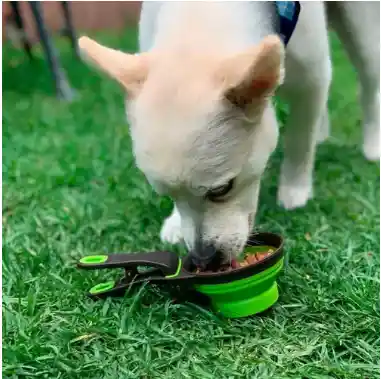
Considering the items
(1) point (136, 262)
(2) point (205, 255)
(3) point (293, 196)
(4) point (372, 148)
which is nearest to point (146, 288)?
(1) point (136, 262)

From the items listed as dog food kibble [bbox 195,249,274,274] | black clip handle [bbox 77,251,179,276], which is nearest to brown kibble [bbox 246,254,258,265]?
dog food kibble [bbox 195,249,274,274]

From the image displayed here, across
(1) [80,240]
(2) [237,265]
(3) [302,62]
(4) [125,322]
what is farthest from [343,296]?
(1) [80,240]

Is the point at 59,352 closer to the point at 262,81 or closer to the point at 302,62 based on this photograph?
the point at 262,81

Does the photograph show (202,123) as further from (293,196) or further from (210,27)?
(293,196)

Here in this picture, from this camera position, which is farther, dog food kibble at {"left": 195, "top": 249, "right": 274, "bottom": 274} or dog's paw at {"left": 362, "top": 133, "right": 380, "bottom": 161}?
dog's paw at {"left": 362, "top": 133, "right": 380, "bottom": 161}

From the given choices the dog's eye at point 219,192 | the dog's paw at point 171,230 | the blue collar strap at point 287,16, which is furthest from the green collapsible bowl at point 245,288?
the blue collar strap at point 287,16

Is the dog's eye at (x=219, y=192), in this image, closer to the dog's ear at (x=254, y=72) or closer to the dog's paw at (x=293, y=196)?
the dog's ear at (x=254, y=72)

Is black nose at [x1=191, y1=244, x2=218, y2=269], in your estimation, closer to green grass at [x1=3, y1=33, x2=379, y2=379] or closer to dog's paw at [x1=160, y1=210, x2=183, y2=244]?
green grass at [x1=3, y1=33, x2=379, y2=379]
